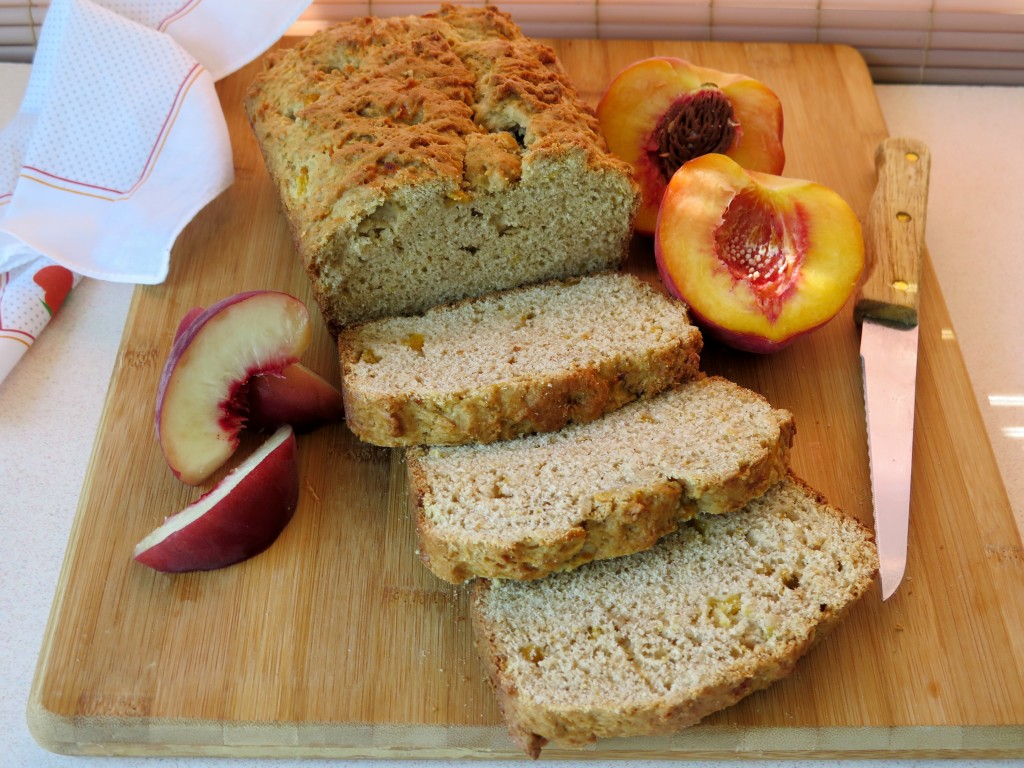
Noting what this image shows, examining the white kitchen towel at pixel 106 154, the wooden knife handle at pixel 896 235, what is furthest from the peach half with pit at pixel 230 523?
the wooden knife handle at pixel 896 235

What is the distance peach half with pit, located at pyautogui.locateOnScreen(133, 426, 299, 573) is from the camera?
7.86 feet

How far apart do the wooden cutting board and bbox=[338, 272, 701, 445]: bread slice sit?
228 mm

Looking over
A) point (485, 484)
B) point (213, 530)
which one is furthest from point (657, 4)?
point (213, 530)

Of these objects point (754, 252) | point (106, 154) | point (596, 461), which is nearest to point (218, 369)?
point (596, 461)

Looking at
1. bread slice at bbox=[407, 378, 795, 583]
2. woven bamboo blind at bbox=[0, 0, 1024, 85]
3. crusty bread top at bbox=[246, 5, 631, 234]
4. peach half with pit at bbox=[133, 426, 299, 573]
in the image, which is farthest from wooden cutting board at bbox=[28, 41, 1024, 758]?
woven bamboo blind at bbox=[0, 0, 1024, 85]

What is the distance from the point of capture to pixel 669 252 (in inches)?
106

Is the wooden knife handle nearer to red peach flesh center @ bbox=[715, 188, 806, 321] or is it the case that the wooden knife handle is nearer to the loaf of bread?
red peach flesh center @ bbox=[715, 188, 806, 321]

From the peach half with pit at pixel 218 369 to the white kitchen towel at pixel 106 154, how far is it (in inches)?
23.9

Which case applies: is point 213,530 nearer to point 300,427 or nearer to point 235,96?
point 300,427

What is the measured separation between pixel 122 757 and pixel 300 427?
0.82 meters

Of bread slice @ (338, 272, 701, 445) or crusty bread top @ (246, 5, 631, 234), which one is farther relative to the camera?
crusty bread top @ (246, 5, 631, 234)

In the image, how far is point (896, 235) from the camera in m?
2.94

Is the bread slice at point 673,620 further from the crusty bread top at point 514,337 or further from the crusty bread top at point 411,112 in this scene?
the crusty bread top at point 411,112

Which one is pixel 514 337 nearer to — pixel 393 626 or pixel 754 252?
pixel 754 252
